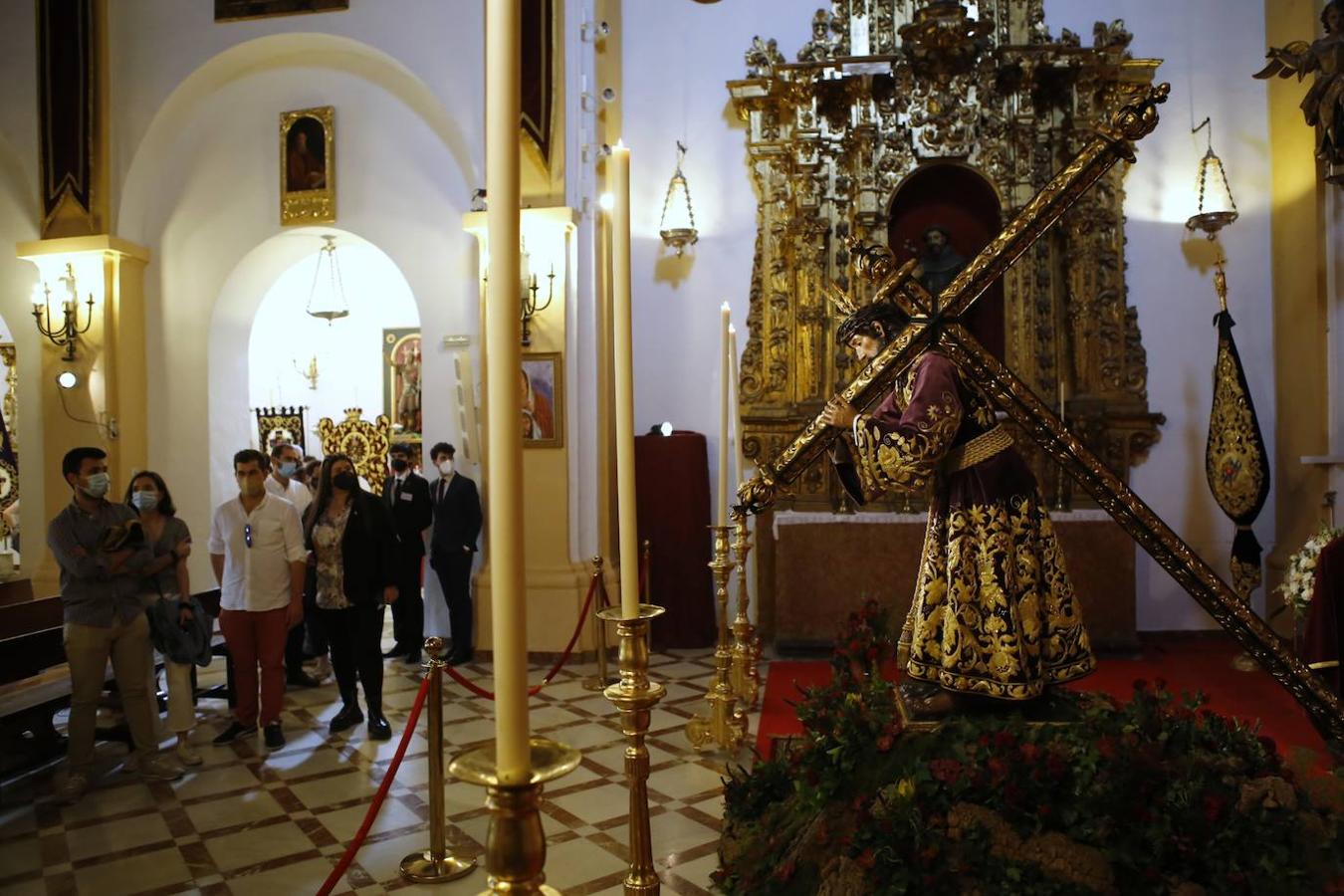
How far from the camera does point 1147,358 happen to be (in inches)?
325

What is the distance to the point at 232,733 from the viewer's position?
18.5 ft

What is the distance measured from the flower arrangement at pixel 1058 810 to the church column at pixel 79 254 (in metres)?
7.80

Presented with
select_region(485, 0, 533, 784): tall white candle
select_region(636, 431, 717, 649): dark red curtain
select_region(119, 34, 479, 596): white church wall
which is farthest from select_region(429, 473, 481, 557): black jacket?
select_region(485, 0, 533, 784): tall white candle

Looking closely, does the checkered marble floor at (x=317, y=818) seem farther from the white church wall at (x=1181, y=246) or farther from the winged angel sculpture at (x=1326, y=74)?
the winged angel sculpture at (x=1326, y=74)

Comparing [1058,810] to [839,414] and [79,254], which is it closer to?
[839,414]

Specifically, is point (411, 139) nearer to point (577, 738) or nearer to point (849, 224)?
point (849, 224)

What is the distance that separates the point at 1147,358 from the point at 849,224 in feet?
9.48

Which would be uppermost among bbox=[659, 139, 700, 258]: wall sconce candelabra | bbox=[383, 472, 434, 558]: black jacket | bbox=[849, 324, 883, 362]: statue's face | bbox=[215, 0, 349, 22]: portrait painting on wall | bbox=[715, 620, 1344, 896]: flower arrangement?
bbox=[215, 0, 349, 22]: portrait painting on wall

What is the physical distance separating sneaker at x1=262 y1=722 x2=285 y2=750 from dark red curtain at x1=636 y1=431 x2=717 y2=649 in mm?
3533

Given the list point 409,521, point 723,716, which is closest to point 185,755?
point 409,521

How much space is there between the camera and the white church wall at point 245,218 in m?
8.59

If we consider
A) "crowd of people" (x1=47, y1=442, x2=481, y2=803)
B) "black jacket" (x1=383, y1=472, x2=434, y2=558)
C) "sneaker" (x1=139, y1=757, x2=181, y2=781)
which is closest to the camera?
"crowd of people" (x1=47, y1=442, x2=481, y2=803)

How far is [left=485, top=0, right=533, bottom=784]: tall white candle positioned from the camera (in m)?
0.96

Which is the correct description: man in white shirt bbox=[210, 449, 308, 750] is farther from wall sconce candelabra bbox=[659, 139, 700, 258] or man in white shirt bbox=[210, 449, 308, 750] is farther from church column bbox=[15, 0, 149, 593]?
wall sconce candelabra bbox=[659, 139, 700, 258]
